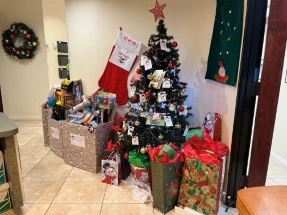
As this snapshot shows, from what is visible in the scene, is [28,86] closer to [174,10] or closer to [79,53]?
[79,53]

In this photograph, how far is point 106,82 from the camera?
2873 mm

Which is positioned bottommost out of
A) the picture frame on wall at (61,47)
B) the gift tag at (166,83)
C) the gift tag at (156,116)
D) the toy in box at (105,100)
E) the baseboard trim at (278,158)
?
the baseboard trim at (278,158)

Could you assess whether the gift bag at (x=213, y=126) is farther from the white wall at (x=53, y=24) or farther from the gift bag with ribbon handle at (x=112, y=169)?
the white wall at (x=53, y=24)

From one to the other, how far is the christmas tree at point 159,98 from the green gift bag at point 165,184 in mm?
310

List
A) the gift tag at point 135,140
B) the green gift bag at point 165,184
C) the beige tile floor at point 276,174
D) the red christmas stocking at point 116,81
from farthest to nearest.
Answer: the red christmas stocking at point 116,81 → the beige tile floor at point 276,174 → the gift tag at point 135,140 → the green gift bag at point 165,184

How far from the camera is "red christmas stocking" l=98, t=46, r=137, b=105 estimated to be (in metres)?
2.80

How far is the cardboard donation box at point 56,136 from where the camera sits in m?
2.79

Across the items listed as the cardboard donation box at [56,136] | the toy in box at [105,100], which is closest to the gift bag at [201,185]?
the toy in box at [105,100]

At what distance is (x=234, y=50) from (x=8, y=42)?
3.84 meters

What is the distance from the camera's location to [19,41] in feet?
13.1

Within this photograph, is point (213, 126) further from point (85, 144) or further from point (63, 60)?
point (63, 60)

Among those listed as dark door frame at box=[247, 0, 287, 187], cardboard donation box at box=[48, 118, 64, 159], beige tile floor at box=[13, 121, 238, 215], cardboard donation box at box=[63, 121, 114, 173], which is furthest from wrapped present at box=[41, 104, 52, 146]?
dark door frame at box=[247, 0, 287, 187]

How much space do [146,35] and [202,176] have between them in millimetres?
1725

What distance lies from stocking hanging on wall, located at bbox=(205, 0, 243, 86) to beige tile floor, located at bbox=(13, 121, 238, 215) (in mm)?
1209
